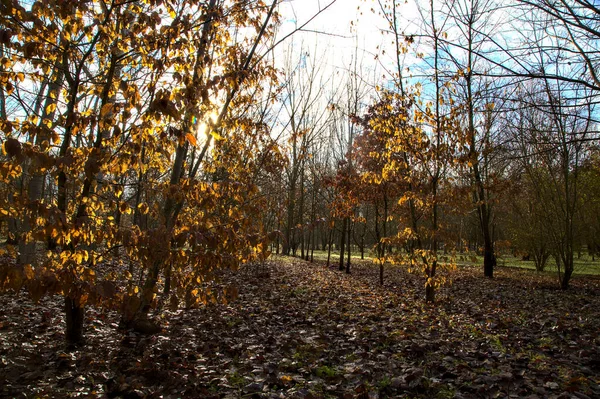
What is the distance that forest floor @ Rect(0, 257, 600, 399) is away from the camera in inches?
131

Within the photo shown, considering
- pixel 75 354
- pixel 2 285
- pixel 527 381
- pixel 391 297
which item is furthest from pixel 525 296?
pixel 2 285

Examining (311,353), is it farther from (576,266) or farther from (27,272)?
(576,266)

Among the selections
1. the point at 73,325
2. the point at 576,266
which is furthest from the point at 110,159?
the point at 576,266

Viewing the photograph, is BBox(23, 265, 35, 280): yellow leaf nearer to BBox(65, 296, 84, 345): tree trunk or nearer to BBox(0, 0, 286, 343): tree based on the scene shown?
BBox(0, 0, 286, 343): tree

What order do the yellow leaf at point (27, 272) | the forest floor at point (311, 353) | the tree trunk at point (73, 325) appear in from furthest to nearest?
the tree trunk at point (73, 325) < the forest floor at point (311, 353) < the yellow leaf at point (27, 272)

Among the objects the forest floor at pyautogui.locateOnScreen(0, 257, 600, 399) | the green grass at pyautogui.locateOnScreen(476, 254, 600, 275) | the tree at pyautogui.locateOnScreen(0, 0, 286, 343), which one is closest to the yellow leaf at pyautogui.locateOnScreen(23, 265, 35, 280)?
the tree at pyautogui.locateOnScreen(0, 0, 286, 343)

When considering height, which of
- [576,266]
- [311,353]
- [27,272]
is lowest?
[311,353]

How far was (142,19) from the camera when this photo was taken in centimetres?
352

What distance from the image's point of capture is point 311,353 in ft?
14.5

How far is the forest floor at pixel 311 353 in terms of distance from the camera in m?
3.34

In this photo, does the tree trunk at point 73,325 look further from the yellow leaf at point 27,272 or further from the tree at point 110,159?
the yellow leaf at point 27,272

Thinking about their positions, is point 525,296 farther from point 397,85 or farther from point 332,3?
point 332,3

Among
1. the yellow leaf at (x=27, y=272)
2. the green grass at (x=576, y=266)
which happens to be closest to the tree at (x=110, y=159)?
the yellow leaf at (x=27, y=272)

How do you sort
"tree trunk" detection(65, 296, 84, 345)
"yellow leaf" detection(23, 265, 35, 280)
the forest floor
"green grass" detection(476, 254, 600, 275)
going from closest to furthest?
1. "yellow leaf" detection(23, 265, 35, 280)
2. the forest floor
3. "tree trunk" detection(65, 296, 84, 345)
4. "green grass" detection(476, 254, 600, 275)
